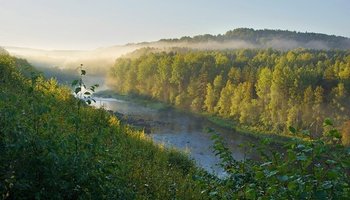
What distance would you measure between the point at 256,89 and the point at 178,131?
31.2 metres

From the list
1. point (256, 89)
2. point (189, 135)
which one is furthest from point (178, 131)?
point (256, 89)

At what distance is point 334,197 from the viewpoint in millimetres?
5223

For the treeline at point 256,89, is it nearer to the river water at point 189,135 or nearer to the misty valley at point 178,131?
the misty valley at point 178,131

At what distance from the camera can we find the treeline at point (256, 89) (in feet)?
264

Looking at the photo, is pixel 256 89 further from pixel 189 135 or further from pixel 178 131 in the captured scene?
pixel 189 135

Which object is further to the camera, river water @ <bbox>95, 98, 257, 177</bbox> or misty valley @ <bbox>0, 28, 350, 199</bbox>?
river water @ <bbox>95, 98, 257, 177</bbox>

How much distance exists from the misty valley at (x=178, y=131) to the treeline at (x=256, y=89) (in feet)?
0.88

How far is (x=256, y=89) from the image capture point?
9356 cm

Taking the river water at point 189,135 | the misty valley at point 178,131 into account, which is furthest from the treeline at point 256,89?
the river water at point 189,135

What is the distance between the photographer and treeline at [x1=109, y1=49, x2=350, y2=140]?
264 ft

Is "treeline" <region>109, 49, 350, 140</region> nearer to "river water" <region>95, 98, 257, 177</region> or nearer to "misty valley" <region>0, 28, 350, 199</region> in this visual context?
"misty valley" <region>0, 28, 350, 199</region>

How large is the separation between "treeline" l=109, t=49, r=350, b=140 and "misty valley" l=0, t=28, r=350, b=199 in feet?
0.88

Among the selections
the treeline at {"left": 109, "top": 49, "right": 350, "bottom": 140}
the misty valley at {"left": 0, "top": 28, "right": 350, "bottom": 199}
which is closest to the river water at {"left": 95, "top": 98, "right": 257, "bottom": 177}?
the misty valley at {"left": 0, "top": 28, "right": 350, "bottom": 199}

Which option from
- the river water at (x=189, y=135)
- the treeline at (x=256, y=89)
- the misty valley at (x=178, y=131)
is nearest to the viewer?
the misty valley at (x=178, y=131)
